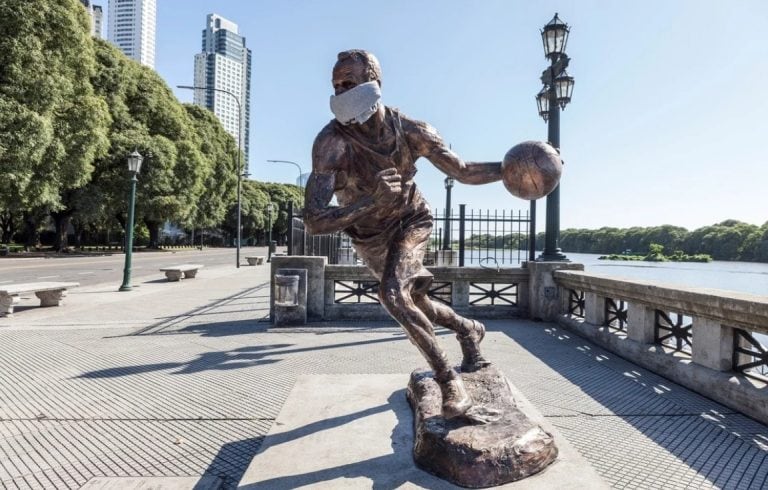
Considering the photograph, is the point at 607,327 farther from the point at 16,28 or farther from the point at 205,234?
the point at 205,234

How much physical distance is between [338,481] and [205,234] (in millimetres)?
82847

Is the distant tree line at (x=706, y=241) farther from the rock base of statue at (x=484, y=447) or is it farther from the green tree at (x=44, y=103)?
the green tree at (x=44, y=103)

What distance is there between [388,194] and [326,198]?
0.41 metres

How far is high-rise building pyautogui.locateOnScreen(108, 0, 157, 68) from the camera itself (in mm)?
135000

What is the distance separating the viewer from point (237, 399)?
454cm

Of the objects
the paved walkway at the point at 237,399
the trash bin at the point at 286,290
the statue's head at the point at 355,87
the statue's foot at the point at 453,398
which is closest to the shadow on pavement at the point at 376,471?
the statue's foot at the point at 453,398

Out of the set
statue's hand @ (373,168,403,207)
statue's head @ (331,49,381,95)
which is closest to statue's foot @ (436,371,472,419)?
statue's hand @ (373,168,403,207)

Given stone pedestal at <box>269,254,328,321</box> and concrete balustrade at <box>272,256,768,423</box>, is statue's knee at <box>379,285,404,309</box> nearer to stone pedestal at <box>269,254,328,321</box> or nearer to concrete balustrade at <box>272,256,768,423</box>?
concrete balustrade at <box>272,256,768,423</box>

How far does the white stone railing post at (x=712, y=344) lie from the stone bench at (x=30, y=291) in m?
11.8

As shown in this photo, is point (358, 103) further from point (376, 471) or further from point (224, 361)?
point (224, 361)

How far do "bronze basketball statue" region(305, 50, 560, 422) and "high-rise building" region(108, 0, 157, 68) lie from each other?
15642cm

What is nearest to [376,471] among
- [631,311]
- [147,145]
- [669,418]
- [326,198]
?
[326,198]

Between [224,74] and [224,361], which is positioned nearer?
[224,361]

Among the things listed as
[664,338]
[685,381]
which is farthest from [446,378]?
[664,338]
